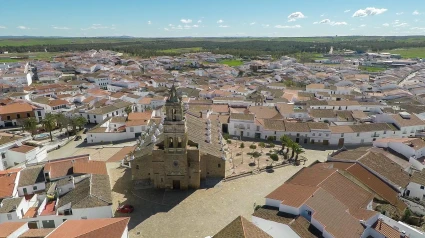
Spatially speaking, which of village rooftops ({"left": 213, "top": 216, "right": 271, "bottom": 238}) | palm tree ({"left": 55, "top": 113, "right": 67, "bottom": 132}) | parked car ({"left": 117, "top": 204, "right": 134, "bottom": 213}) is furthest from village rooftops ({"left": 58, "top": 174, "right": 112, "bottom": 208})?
palm tree ({"left": 55, "top": 113, "right": 67, "bottom": 132})

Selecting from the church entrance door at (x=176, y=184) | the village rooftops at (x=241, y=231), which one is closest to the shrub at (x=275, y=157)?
the church entrance door at (x=176, y=184)

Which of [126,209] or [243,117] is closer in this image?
[126,209]

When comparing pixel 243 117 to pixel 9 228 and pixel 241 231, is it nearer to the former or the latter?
pixel 241 231

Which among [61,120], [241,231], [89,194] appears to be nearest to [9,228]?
[89,194]

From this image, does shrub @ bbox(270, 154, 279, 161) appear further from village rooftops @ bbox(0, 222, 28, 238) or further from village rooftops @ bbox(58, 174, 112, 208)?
village rooftops @ bbox(0, 222, 28, 238)

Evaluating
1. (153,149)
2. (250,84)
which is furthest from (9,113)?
(250,84)

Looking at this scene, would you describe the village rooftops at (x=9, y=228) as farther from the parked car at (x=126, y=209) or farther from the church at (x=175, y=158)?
the church at (x=175, y=158)
